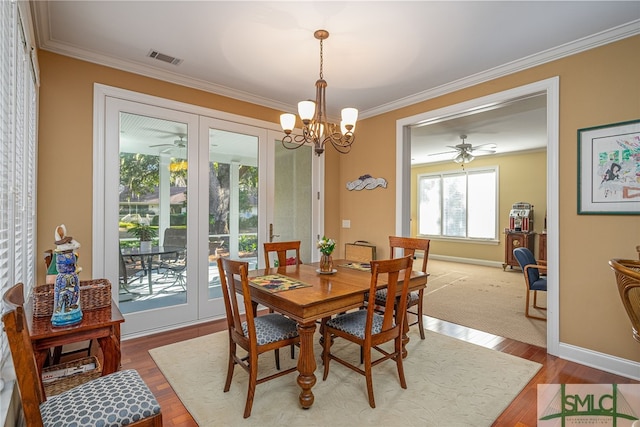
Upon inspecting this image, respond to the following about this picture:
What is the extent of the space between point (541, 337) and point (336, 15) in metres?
3.57

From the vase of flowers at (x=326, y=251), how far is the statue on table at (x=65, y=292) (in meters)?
1.61

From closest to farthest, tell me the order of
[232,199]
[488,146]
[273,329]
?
[273,329]
[232,199]
[488,146]

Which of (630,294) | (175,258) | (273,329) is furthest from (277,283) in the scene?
(630,294)

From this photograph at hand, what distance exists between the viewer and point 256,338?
202 centimetres

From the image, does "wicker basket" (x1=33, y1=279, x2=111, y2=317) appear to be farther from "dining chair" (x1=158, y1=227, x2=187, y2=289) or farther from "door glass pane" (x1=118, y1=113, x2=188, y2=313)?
"dining chair" (x1=158, y1=227, x2=187, y2=289)

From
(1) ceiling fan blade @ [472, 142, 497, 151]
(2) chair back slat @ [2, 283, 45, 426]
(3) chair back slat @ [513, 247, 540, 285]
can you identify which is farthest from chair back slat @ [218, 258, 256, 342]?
(1) ceiling fan blade @ [472, 142, 497, 151]

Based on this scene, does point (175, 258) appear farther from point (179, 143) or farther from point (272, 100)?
point (272, 100)

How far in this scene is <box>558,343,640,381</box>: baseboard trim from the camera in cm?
246

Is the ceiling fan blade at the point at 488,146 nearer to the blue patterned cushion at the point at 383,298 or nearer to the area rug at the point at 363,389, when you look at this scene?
the blue patterned cushion at the point at 383,298

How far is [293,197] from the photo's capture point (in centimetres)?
446

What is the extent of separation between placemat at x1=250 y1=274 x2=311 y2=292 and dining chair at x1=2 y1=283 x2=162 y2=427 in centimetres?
95

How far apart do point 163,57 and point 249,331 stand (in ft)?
8.66

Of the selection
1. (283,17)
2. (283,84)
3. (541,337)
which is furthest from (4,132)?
(541,337)

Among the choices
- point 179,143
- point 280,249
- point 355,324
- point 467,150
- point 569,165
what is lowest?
point 355,324
